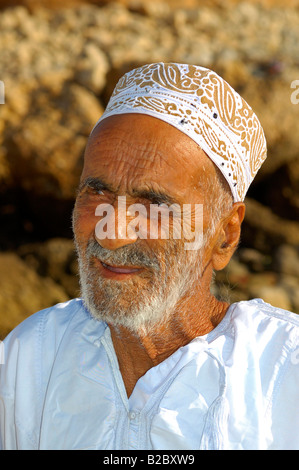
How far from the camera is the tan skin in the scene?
197cm

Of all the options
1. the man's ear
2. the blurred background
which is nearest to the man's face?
the man's ear

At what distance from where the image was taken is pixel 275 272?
6.41m

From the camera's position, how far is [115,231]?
1889 millimetres

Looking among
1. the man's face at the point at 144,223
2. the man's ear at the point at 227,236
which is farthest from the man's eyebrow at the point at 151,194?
the man's ear at the point at 227,236

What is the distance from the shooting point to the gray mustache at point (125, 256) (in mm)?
1903

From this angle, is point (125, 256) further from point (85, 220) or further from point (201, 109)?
point (201, 109)

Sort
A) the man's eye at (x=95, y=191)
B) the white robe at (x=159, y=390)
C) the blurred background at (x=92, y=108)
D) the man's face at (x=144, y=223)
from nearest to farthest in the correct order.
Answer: the white robe at (x=159, y=390)
the man's face at (x=144, y=223)
the man's eye at (x=95, y=191)
the blurred background at (x=92, y=108)

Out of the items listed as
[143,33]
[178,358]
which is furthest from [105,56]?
[178,358]

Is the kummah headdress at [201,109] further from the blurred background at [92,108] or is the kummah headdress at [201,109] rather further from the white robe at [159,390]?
the blurred background at [92,108]

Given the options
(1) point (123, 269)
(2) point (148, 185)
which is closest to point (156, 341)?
(1) point (123, 269)

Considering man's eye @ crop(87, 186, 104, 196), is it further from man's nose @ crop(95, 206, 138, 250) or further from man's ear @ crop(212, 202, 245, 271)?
man's ear @ crop(212, 202, 245, 271)

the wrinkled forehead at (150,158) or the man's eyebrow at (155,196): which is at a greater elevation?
the wrinkled forehead at (150,158)

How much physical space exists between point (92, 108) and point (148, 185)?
461cm

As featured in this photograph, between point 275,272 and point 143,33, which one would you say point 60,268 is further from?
point 143,33
